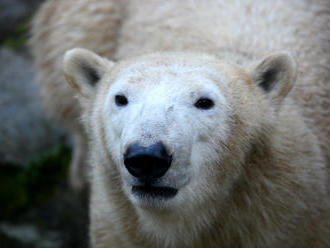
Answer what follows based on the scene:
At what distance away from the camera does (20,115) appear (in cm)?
717

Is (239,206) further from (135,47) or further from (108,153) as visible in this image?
(135,47)

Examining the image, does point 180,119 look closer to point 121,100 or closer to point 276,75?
point 121,100

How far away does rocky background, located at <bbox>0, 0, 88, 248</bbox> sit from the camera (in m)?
6.37

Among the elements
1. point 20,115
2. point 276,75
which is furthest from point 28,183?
point 276,75

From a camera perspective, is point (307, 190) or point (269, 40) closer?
point (307, 190)

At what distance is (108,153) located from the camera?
364 cm

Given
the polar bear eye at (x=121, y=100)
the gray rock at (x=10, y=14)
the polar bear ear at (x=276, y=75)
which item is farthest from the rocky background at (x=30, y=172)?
the polar bear ear at (x=276, y=75)

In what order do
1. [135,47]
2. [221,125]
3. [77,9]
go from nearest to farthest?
[221,125], [135,47], [77,9]

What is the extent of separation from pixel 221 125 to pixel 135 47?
216 centimetres

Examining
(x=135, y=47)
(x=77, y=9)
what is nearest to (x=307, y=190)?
(x=135, y=47)

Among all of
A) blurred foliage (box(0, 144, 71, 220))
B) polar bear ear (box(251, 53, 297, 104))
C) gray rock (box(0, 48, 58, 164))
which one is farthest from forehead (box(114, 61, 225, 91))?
gray rock (box(0, 48, 58, 164))

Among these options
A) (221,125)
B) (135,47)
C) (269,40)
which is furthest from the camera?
(135,47)

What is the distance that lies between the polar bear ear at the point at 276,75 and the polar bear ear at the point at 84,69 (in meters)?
1.06

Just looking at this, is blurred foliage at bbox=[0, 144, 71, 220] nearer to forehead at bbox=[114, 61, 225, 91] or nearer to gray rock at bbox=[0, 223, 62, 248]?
gray rock at bbox=[0, 223, 62, 248]
